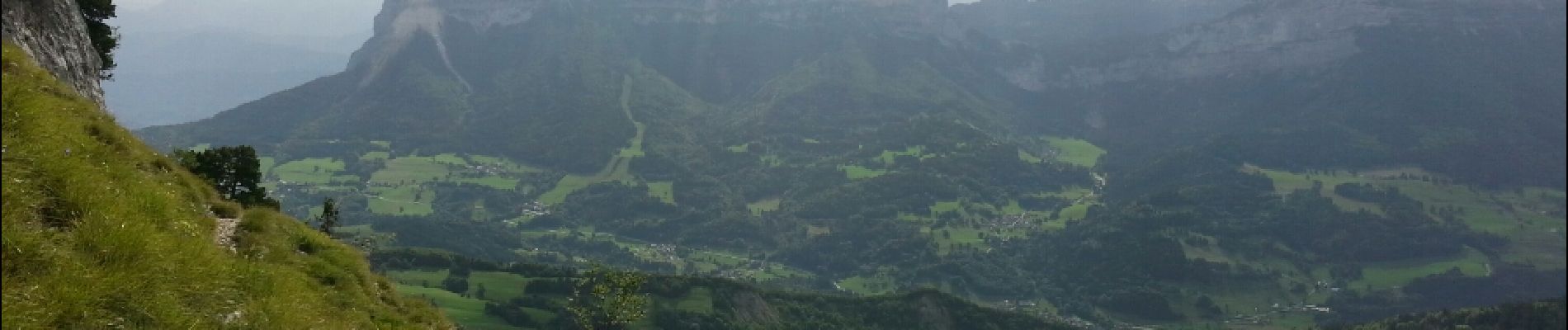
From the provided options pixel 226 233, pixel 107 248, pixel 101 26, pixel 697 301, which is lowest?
pixel 697 301

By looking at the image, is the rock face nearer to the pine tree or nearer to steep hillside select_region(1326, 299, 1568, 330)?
the pine tree

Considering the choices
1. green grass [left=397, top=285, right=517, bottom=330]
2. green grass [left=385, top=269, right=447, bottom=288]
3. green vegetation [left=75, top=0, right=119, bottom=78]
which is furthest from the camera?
green grass [left=385, top=269, right=447, bottom=288]

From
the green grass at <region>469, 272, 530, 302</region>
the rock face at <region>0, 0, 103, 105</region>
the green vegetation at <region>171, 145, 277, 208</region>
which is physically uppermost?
the rock face at <region>0, 0, 103, 105</region>

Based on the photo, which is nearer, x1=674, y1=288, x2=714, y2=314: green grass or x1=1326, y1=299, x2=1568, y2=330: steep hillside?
x1=1326, y1=299, x2=1568, y2=330: steep hillside

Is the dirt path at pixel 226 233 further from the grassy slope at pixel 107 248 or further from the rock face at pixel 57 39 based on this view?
the rock face at pixel 57 39

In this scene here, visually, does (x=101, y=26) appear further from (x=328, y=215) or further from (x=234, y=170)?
(x=328, y=215)

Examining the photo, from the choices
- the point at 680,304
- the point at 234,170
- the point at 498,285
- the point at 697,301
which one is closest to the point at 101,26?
the point at 234,170

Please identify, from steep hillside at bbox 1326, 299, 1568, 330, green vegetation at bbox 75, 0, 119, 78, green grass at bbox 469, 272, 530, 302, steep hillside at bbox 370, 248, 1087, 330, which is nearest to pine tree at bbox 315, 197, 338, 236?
green vegetation at bbox 75, 0, 119, 78
